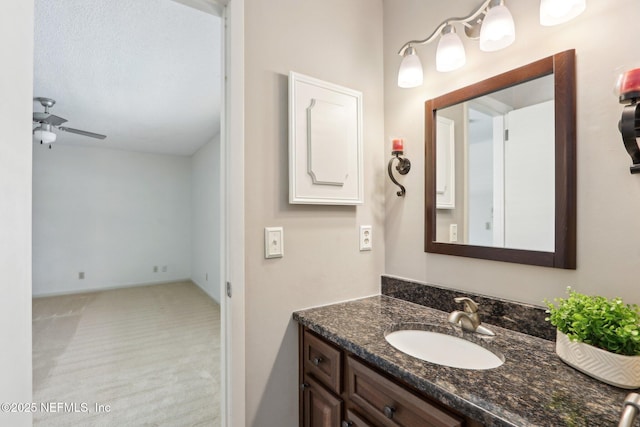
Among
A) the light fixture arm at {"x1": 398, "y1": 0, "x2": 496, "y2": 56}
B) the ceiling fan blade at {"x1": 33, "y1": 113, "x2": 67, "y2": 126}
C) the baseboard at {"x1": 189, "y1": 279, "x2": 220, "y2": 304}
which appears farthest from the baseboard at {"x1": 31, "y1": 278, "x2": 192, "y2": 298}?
the light fixture arm at {"x1": 398, "y1": 0, "x2": 496, "y2": 56}

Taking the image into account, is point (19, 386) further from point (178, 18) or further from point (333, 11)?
point (178, 18)

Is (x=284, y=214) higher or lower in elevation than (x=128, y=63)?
lower

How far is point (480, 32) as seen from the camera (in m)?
1.08

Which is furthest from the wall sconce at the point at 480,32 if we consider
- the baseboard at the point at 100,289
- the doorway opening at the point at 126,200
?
the baseboard at the point at 100,289

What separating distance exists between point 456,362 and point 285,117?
1.17 m

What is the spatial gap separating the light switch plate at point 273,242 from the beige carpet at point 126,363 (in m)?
1.39

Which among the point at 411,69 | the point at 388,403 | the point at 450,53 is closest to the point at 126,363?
the point at 388,403

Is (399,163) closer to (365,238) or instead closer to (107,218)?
(365,238)

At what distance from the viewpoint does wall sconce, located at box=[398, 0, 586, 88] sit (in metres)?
0.88

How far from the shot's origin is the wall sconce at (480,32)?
885 millimetres

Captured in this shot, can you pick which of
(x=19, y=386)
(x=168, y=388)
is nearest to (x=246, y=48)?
(x=19, y=386)

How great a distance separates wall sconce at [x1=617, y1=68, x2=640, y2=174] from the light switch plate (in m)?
1.12

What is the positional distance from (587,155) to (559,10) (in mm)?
448

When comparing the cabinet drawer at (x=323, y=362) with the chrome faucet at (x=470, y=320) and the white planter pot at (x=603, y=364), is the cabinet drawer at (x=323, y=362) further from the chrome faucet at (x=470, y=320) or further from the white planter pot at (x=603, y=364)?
the white planter pot at (x=603, y=364)
